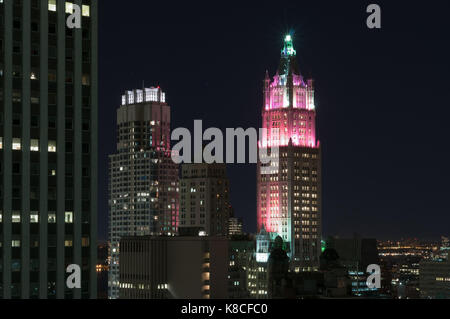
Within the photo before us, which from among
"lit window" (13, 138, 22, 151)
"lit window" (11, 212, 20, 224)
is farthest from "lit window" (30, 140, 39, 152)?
"lit window" (11, 212, 20, 224)

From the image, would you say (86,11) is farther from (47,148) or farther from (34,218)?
(34,218)

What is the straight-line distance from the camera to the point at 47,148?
11106cm

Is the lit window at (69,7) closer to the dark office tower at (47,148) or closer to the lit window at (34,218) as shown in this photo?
the dark office tower at (47,148)

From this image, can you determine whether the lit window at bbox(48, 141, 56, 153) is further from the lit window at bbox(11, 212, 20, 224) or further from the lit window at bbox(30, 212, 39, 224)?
the lit window at bbox(11, 212, 20, 224)

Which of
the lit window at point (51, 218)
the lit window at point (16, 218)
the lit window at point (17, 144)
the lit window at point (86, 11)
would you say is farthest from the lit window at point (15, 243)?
the lit window at point (86, 11)

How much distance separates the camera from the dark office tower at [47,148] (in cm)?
10750

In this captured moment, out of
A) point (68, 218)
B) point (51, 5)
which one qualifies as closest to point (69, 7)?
point (51, 5)

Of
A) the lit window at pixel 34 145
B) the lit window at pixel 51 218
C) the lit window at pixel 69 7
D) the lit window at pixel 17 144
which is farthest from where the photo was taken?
the lit window at pixel 69 7

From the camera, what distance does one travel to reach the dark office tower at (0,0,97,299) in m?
108
